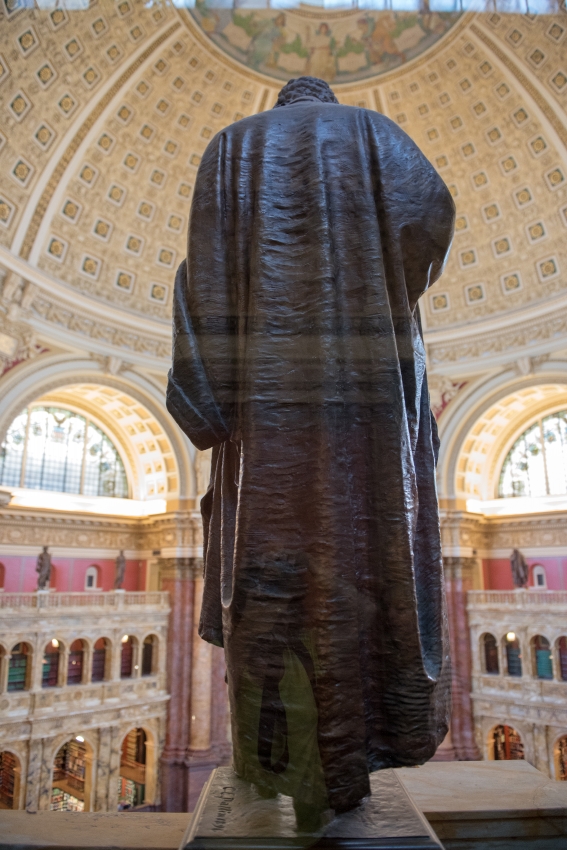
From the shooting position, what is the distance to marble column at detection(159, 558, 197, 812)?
20.4 metres

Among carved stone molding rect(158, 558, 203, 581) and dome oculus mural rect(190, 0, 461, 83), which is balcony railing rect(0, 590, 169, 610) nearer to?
carved stone molding rect(158, 558, 203, 581)

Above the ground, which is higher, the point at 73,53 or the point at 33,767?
the point at 73,53

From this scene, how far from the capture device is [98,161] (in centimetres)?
2047

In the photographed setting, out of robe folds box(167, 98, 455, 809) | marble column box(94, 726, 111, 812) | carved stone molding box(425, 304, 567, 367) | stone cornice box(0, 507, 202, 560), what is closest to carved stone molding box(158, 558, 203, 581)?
stone cornice box(0, 507, 202, 560)

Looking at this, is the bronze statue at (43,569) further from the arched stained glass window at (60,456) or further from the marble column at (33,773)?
the marble column at (33,773)

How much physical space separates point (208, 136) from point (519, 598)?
19019 millimetres

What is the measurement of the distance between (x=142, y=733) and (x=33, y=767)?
642 centimetres

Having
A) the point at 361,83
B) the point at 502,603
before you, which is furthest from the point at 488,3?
the point at 502,603

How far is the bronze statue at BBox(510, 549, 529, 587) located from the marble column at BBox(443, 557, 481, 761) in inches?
69.9

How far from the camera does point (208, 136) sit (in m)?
21.8

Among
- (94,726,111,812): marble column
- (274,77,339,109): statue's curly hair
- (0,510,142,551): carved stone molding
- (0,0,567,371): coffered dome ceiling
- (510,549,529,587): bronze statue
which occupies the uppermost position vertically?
(0,0,567,371): coffered dome ceiling

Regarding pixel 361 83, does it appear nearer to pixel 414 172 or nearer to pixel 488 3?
pixel 488 3

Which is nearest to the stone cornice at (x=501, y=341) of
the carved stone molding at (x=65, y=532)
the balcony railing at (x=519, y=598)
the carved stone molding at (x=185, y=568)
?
the balcony railing at (x=519, y=598)

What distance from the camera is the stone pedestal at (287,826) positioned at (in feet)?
7.30
